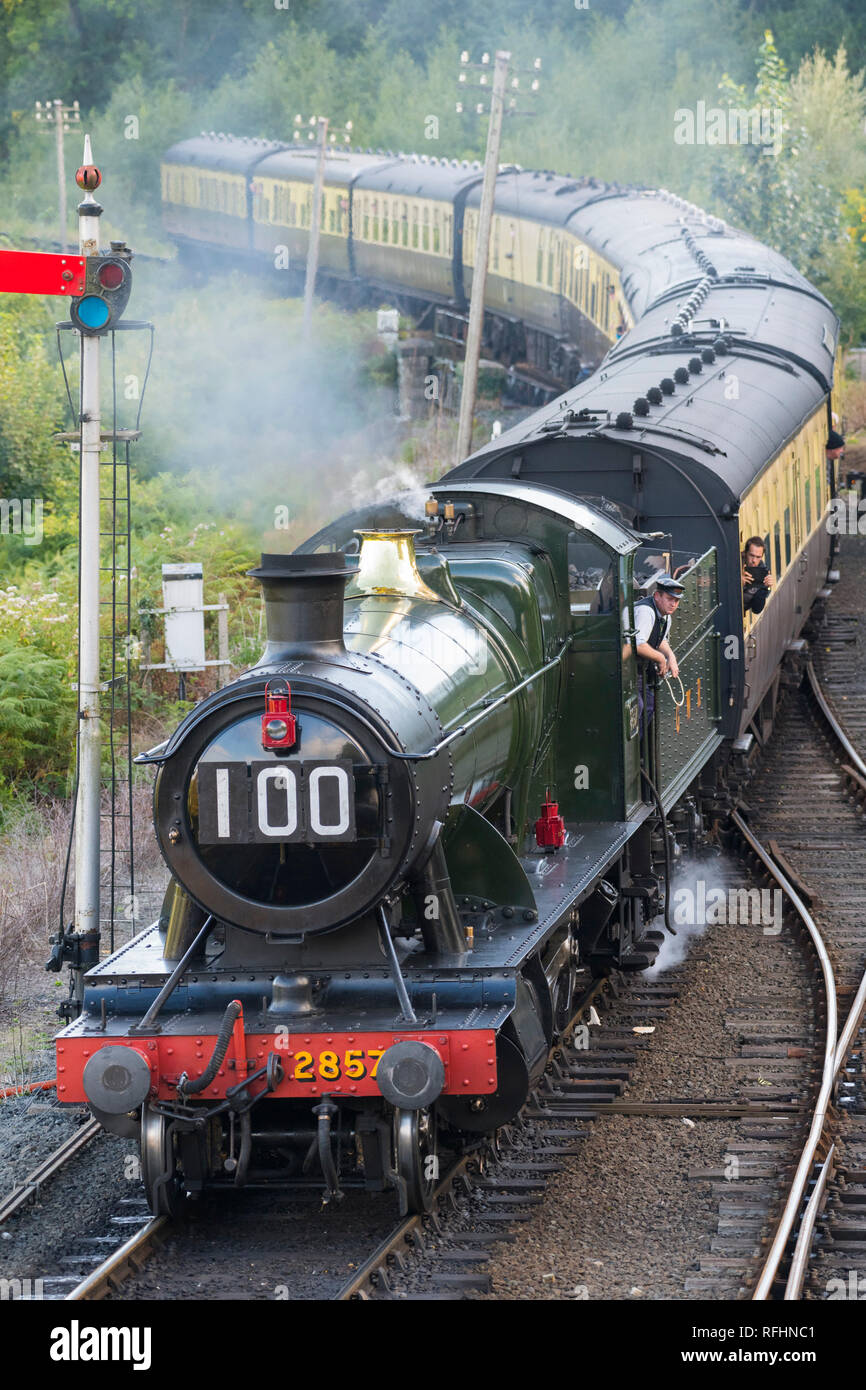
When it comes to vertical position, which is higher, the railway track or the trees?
the trees

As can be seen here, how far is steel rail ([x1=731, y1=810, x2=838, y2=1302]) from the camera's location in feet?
21.7

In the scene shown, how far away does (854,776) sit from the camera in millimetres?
15016

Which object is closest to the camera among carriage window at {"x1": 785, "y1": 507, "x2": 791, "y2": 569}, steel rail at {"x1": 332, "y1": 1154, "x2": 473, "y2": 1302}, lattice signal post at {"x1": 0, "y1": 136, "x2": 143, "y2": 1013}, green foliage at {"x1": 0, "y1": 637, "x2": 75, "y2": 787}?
steel rail at {"x1": 332, "y1": 1154, "x2": 473, "y2": 1302}

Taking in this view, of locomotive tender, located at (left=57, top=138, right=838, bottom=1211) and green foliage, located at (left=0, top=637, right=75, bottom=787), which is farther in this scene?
green foliage, located at (left=0, top=637, right=75, bottom=787)

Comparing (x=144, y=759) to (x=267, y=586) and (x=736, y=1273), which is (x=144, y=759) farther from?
(x=736, y=1273)

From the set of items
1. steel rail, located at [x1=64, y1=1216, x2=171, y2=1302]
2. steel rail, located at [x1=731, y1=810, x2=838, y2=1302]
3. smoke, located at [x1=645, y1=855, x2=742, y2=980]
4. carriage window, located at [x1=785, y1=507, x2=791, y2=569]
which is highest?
carriage window, located at [x1=785, y1=507, x2=791, y2=569]

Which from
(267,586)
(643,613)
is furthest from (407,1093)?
(643,613)

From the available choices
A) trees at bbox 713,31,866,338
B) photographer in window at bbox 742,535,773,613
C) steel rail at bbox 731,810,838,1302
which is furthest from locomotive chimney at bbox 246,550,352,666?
trees at bbox 713,31,866,338

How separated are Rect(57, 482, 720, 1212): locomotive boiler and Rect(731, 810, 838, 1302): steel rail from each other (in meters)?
1.13

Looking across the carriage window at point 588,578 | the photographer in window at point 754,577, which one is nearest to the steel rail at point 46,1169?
the carriage window at point 588,578

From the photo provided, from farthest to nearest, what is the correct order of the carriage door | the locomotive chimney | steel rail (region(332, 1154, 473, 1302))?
the carriage door, the locomotive chimney, steel rail (region(332, 1154, 473, 1302))

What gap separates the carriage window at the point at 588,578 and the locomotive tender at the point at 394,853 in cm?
2

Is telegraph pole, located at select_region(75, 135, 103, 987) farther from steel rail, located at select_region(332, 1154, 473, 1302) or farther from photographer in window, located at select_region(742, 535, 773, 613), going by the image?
photographer in window, located at select_region(742, 535, 773, 613)

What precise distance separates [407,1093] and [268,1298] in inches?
34.5
